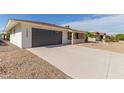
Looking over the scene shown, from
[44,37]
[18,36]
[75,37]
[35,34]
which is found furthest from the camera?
[75,37]

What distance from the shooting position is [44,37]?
18.2 meters

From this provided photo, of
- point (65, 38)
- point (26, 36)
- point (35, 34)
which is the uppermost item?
point (35, 34)

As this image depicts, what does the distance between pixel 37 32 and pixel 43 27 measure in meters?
1.21

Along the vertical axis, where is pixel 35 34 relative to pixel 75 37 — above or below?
above

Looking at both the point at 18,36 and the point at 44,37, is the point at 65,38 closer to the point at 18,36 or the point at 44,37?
the point at 44,37

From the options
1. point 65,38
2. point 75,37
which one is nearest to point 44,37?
point 65,38

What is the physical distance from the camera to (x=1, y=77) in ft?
17.3

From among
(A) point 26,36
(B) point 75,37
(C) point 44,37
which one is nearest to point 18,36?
(A) point 26,36

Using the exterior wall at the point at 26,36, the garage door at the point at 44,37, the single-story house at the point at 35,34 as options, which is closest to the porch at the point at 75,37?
the single-story house at the point at 35,34

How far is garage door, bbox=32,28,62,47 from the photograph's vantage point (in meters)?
16.6

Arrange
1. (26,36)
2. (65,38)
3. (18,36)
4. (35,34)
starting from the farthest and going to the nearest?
(65,38), (18,36), (35,34), (26,36)

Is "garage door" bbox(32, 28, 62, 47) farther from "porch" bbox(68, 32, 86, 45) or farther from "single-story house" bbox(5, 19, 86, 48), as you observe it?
"porch" bbox(68, 32, 86, 45)

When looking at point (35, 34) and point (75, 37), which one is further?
point (75, 37)

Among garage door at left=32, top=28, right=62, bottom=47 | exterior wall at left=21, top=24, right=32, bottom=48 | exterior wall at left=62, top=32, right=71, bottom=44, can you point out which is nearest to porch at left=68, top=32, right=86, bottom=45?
exterior wall at left=62, top=32, right=71, bottom=44
